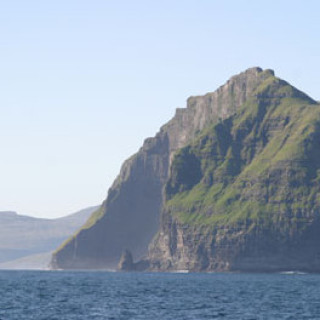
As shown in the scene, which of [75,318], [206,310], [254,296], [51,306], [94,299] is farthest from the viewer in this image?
[254,296]

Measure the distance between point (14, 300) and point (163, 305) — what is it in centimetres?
3331

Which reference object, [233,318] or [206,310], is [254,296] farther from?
[233,318]

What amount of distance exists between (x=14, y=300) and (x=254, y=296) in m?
48.4

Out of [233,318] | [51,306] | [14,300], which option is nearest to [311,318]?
[233,318]

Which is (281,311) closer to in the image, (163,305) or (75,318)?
(163,305)

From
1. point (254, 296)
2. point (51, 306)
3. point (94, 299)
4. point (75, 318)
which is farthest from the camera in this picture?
point (254, 296)

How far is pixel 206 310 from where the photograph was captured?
13988 centimetres

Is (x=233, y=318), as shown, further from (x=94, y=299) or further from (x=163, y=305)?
(x=94, y=299)

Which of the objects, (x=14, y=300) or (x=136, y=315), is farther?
(x=14, y=300)

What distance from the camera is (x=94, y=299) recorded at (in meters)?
169

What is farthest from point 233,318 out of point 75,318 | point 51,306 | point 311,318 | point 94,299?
point 94,299

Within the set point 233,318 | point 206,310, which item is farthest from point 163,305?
point 233,318

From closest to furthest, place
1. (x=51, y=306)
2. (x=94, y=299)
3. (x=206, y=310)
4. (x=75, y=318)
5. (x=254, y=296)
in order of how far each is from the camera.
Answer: (x=75, y=318) → (x=206, y=310) → (x=51, y=306) → (x=94, y=299) → (x=254, y=296)

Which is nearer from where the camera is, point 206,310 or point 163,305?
point 206,310
